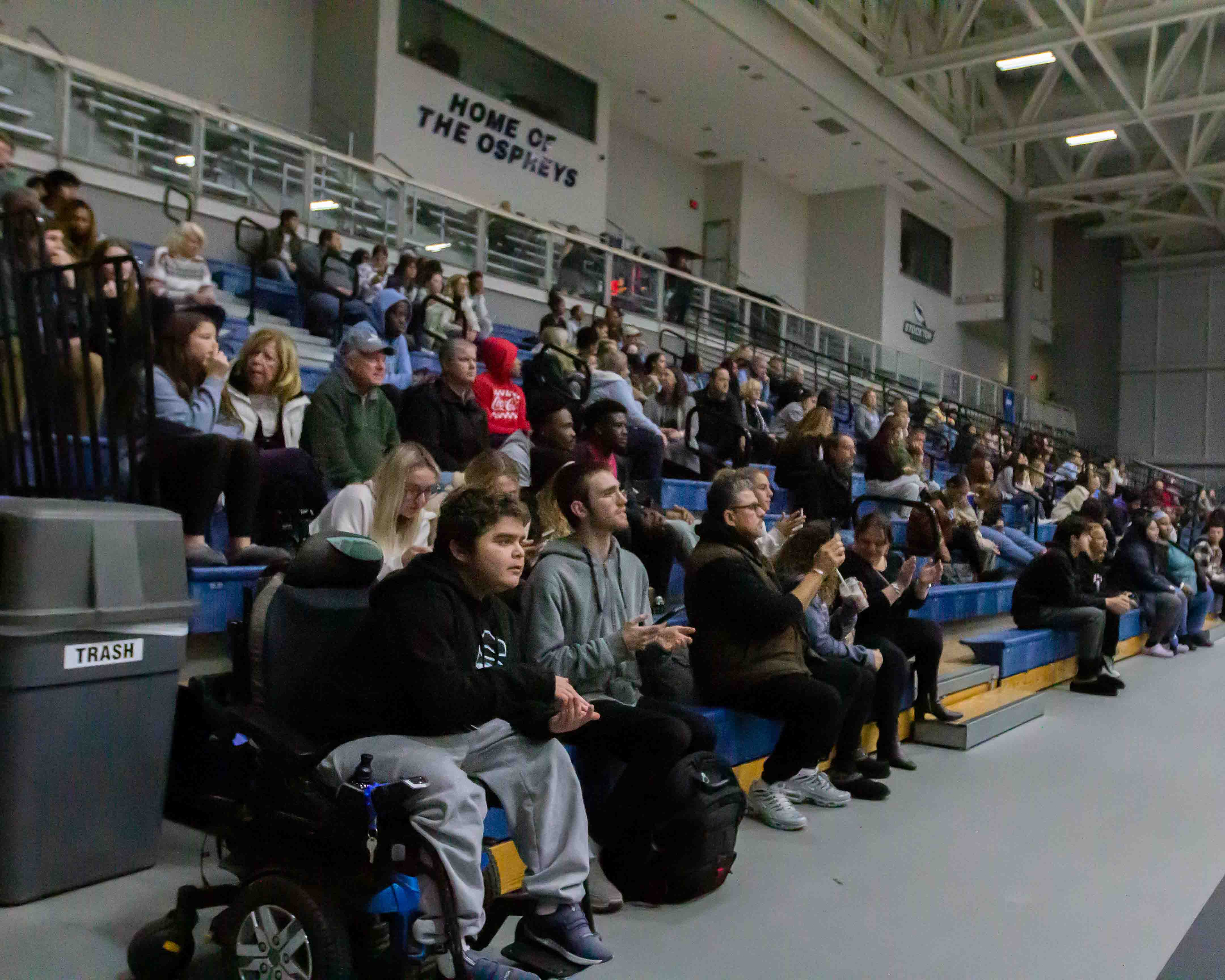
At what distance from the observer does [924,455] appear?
44.8ft

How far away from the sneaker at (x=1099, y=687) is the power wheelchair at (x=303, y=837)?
5291mm

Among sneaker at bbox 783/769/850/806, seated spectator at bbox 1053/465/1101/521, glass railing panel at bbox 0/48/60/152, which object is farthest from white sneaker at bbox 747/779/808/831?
seated spectator at bbox 1053/465/1101/521

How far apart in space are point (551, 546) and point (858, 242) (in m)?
19.8

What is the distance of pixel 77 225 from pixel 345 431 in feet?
6.08

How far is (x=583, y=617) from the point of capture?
3053mm

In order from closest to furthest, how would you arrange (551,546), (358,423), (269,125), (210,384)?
(551,546) < (210,384) < (358,423) < (269,125)

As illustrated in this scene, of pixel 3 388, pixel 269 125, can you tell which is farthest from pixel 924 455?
pixel 3 388

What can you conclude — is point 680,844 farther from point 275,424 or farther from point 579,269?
point 579,269

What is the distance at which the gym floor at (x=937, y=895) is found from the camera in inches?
95.0

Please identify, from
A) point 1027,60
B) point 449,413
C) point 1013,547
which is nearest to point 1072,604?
point 1013,547

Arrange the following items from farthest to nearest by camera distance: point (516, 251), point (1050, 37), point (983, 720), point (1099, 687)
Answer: point (1050, 37) → point (516, 251) → point (1099, 687) → point (983, 720)

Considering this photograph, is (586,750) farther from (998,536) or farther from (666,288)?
(666,288)

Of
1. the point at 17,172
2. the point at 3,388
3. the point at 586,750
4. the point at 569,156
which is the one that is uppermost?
the point at 569,156

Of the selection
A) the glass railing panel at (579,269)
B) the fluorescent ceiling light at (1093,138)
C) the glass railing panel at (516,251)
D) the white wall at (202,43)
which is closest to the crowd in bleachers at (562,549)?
the glass railing panel at (516,251)
